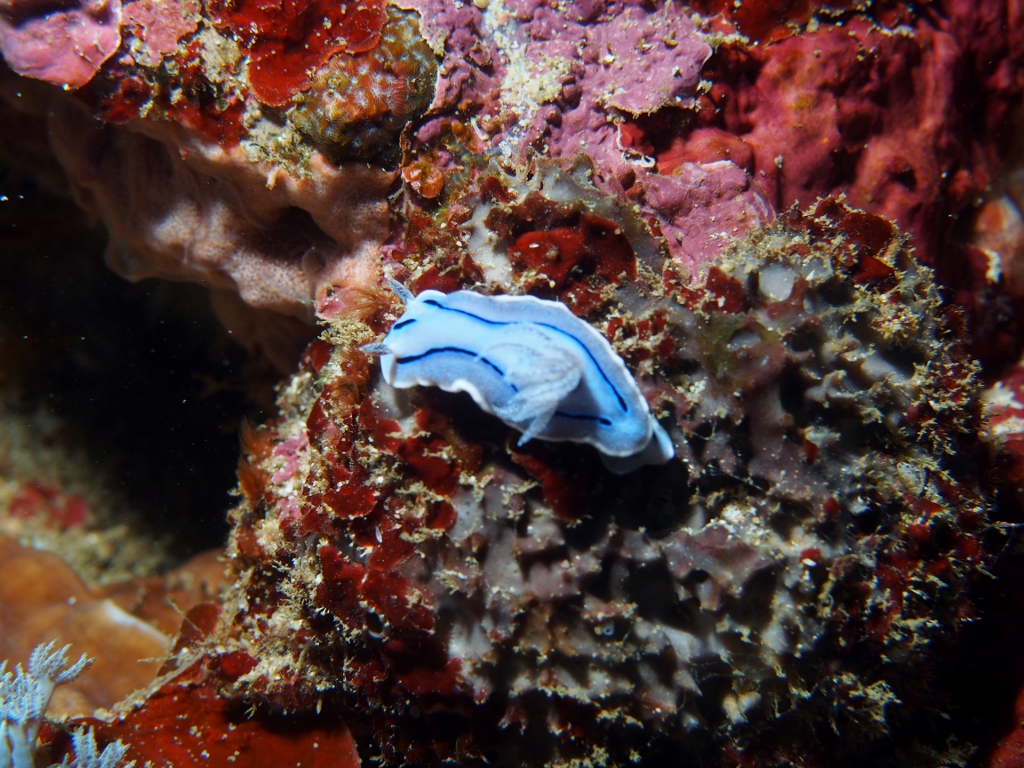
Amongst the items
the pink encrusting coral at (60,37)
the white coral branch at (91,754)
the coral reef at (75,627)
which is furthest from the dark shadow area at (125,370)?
the white coral branch at (91,754)

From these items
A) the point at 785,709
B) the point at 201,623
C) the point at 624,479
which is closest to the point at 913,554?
the point at 785,709

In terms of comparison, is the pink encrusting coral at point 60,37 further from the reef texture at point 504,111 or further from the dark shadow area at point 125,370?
the dark shadow area at point 125,370

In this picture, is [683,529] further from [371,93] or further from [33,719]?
[33,719]

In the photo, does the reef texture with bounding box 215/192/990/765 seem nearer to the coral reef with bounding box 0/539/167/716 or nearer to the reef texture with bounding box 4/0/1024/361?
the reef texture with bounding box 4/0/1024/361

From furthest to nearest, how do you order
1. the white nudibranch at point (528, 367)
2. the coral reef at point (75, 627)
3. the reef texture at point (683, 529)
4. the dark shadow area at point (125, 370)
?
the dark shadow area at point (125, 370)
the coral reef at point (75, 627)
the reef texture at point (683, 529)
the white nudibranch at point (528, 367)

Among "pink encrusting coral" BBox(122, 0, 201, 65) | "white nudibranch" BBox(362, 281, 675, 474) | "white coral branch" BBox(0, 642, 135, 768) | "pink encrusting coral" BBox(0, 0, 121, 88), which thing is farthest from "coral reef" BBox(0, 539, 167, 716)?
"pink encrusting coral" BBox(122, 0, 201, 65)

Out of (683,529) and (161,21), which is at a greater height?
(161,21)

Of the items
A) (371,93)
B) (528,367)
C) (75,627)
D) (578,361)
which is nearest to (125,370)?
(75,627)
